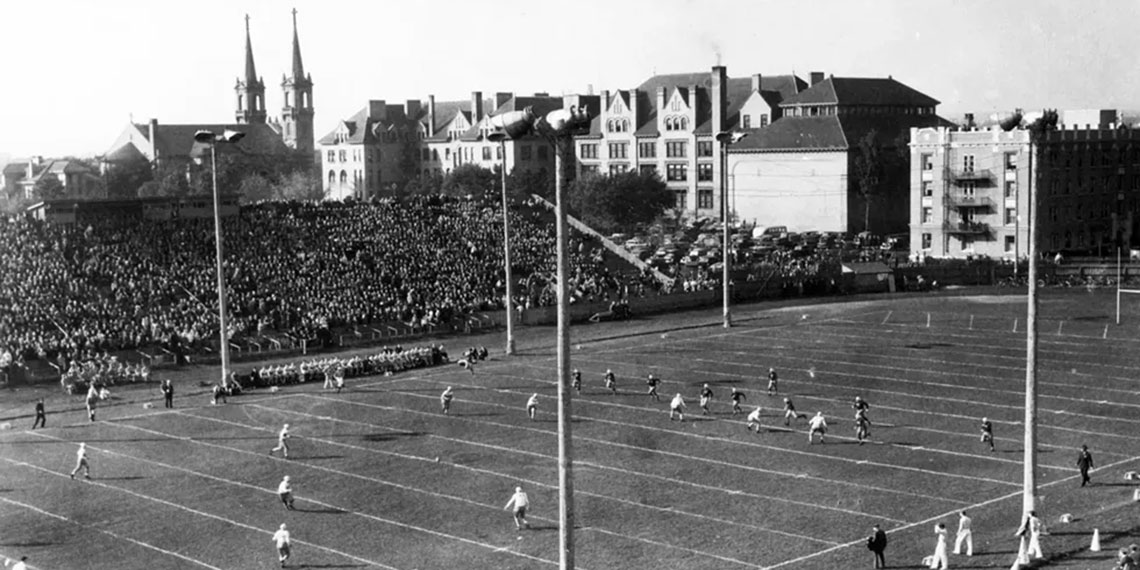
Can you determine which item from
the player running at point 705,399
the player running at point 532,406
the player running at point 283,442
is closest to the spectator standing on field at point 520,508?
the player running at point 283,442

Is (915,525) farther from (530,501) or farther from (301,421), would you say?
(301,421)

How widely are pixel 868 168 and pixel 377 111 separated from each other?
63.5m

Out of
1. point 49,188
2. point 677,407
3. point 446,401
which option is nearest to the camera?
point 677,407

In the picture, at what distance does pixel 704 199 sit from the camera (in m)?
129

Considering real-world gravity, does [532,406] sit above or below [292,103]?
below

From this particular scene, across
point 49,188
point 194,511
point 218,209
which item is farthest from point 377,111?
point 194,511

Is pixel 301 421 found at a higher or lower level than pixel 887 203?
lower

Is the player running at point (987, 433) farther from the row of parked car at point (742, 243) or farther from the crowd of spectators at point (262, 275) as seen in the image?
the row of parked car at point (742, 243)

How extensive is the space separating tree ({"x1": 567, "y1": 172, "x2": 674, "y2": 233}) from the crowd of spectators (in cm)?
2324

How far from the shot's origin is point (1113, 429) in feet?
134

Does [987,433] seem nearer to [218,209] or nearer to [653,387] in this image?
[653,387]

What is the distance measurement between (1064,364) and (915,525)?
25.6 metres

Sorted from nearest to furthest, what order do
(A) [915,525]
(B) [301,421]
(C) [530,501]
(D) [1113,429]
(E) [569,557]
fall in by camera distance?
(E) [569,557], (A) [915,525], (C) [530,501], (D) [1113,429], (B) [301,421]

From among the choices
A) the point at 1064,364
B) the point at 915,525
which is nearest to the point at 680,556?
the point at 915,525
